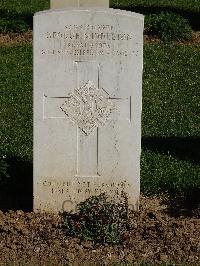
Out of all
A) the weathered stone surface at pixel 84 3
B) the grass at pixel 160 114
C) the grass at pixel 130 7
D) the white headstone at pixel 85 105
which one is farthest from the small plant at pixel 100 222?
the grass at pixel 130 7

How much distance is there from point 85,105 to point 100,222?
104cm

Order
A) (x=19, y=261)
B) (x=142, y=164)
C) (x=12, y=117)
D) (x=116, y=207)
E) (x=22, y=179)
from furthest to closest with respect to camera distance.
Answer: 1. (x=12, y=117)
2. (x=142, y=164)
3. (x=22, y=179)
4. (x=116, y=207)
5. (x=19, y=261)

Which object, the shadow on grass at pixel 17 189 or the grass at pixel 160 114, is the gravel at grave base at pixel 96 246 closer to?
the shadow on grass at pixel 17 189

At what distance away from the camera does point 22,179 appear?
748 cm

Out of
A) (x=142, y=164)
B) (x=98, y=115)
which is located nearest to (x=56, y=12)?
(x=98, y=115)

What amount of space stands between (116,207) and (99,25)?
61.6 inches

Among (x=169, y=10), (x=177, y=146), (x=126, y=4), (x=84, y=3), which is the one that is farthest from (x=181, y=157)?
(x=126, y=4)

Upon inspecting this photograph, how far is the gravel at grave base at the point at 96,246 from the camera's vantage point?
5.91 meters

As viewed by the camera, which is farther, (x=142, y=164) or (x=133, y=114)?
(x=142, y=164)

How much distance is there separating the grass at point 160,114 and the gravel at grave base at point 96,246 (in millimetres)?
764

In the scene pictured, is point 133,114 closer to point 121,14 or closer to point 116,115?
point 116,115

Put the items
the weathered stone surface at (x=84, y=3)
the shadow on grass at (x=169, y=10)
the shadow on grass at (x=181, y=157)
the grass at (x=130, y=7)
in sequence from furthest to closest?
the shadow on grass at (x=169, y=10)
the grass at (x=130, y=7)
the weathered stone surface at (x=84, y=3)
the shadow on grass at (x=181, y=157)

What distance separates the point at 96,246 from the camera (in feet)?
20.0

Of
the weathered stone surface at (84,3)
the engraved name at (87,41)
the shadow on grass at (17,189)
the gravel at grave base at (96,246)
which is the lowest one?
the gravel at grave base at (96,246)
